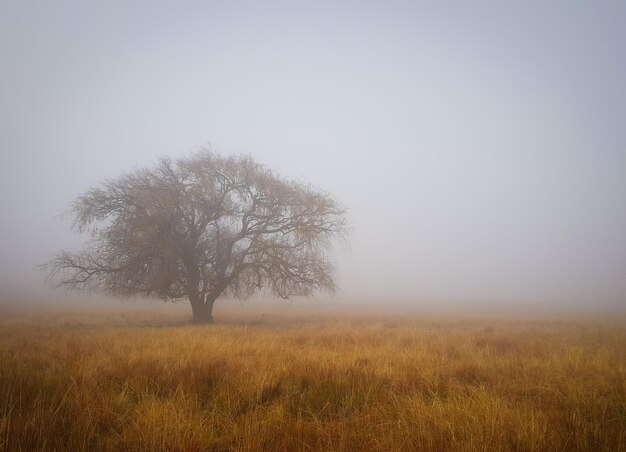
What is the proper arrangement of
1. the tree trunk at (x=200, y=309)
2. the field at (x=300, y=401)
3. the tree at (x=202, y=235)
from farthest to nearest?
1. the tree trunk at (x=200, y=309)
2. the tree at (x=202, y=235)
3. the field at (x=300, y=401)

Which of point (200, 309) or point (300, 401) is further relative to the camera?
point (200, 309)

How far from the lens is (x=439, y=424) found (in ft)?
9.96

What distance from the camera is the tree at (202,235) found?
A: 48.3ft

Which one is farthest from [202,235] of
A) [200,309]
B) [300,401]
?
[300,401]

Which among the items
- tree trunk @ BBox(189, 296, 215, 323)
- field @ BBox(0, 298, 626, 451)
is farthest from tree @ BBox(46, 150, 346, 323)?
field @ BBox(0, 298, 626, 451)

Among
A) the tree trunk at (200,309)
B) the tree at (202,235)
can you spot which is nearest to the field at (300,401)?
the tree at (202,235)

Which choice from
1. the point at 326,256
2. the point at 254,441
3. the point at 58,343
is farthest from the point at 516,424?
the point at 326,256

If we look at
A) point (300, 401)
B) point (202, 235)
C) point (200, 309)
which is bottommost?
point (300, 401)

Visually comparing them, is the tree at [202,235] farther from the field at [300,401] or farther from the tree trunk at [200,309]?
the field at [300,401]

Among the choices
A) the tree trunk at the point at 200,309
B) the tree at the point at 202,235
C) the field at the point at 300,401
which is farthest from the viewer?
the tree trunk at the point at 200,309

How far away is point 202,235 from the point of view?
17.1m

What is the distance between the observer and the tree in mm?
14719

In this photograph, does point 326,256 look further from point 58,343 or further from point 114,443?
point 114,443

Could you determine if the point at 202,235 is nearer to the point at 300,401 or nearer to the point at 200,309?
the point at 200,309
